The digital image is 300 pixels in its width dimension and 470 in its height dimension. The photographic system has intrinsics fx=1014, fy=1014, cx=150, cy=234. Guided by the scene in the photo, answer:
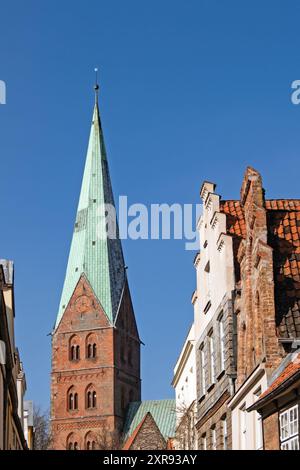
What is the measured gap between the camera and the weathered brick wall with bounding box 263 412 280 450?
20656 millimetres

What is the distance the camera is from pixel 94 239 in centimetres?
12788

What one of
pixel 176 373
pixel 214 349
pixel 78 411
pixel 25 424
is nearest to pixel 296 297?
pixel 214 349

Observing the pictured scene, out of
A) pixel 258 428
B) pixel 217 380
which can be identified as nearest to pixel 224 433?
pixel 217 380

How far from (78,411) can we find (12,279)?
94248 mm

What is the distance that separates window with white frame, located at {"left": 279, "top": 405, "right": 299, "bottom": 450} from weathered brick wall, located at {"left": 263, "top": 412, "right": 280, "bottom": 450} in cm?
38

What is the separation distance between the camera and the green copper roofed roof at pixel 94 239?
127m

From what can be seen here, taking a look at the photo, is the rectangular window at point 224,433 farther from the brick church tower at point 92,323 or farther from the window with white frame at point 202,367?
the brick church tower at point 92,323

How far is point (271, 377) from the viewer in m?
22.1

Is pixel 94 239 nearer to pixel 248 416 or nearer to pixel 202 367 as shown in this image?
pixel 202 367

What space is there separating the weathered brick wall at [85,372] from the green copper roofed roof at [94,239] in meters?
1.15

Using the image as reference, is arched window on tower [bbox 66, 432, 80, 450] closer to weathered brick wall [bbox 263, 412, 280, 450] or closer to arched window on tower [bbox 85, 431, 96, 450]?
arched window on tower [bbox 85, 431, 96, 450]

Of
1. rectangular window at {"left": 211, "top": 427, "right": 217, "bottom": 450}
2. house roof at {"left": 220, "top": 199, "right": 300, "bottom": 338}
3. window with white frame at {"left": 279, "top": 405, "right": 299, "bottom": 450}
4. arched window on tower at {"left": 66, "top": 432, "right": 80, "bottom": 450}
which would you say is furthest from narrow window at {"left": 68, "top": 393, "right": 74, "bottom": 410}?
window with white frame at {"left": 279, "top": 405, "right": 299, "bottom": 450}

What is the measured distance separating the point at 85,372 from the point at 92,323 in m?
6.24
